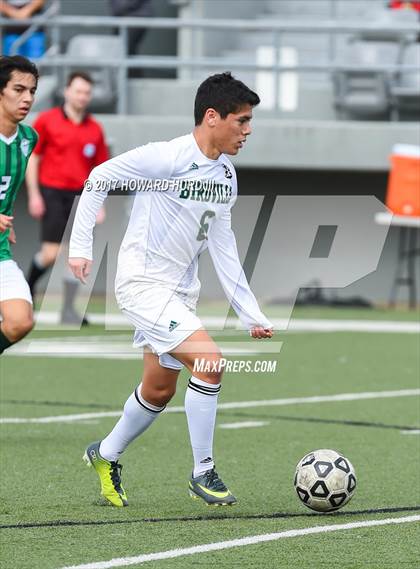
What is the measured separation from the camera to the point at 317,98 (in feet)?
64.2

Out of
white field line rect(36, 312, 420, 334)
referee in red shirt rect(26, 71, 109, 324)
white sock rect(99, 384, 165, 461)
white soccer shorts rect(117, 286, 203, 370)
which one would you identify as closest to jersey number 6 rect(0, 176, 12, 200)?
white soccer shorts rect(117, 286, 203, 370)

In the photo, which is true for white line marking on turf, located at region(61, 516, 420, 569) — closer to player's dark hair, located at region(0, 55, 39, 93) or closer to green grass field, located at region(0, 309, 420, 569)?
green grass field, located at region(0, 309, 420, 569)

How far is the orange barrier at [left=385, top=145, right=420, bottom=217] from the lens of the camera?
682 inches

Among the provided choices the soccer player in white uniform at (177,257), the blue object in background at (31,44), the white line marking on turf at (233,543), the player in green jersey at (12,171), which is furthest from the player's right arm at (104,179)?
the blue object in background at (31,44)

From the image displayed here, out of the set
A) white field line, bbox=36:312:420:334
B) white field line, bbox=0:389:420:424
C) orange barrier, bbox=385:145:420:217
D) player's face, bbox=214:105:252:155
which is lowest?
white field line, bbox=36:312:420:334

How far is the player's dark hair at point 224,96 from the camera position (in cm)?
665

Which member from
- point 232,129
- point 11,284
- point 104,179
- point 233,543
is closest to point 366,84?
point 11,284

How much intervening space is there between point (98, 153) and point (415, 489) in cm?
829

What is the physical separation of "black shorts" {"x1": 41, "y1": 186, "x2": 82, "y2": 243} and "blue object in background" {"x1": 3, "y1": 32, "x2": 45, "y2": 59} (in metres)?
6.06

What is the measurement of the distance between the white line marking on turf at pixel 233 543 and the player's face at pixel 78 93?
28.0 ft

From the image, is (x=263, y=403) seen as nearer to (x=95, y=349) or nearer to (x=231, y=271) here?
(x=95, y=349)

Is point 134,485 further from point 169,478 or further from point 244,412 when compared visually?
point 244,412

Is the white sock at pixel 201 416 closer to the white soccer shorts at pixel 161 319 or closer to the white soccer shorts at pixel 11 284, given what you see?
the white soccer shorts at pixel 161 319

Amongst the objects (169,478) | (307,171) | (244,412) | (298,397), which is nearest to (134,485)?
(169,478)
